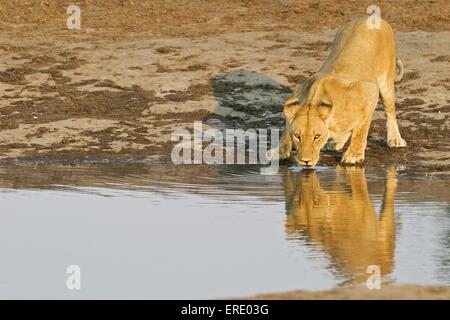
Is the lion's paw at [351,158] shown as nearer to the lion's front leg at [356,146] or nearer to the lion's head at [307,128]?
the lion's front leg at [356,146]

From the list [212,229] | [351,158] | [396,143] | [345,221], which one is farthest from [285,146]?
[212,229]

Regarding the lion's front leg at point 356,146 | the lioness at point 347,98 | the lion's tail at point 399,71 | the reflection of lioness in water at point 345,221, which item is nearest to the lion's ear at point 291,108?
the lioness at point 347,98

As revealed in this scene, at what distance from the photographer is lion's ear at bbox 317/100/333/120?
13445mm

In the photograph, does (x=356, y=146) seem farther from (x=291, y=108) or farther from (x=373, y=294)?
(x=373, y=294)

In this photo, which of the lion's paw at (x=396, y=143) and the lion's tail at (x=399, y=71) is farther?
the lion's tail at (x=399, y=71)

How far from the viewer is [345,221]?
10.9 meters

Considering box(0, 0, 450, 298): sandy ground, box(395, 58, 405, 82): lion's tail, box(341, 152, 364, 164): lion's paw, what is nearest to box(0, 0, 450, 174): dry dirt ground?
box(0, 0, 450, 298): sandy ground

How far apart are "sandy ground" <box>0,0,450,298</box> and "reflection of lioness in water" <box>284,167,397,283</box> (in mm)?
1341

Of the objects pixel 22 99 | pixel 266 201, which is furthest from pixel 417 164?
pixel 22 99

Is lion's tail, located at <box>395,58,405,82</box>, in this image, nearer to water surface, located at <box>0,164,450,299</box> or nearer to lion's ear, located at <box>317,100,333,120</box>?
water surface, located at <box>0,164,450,299</box>

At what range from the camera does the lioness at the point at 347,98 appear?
13.4 metres

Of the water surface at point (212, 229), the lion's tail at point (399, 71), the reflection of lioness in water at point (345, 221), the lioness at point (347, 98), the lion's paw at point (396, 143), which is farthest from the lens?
the lion's tail at point (399, 71)

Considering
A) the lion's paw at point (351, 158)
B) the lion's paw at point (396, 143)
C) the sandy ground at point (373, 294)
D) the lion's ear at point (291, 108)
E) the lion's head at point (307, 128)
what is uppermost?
the lion's ear at point (291, 108)
